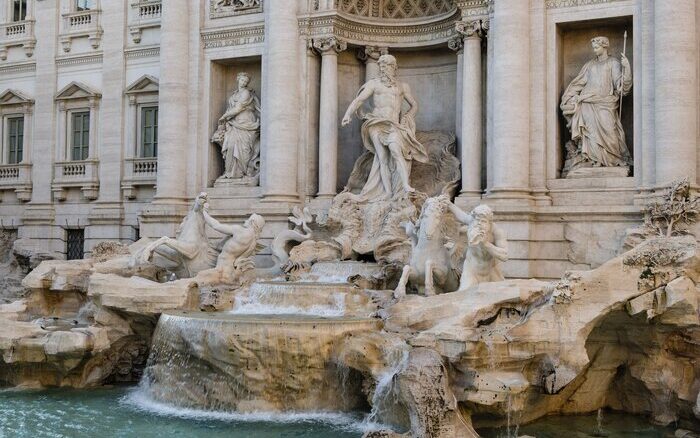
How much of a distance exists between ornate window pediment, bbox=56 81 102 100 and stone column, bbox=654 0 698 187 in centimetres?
1465

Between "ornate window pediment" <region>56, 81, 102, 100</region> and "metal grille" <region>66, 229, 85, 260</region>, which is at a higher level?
"ornate window pediment" <region>56, 81, 102, 100</region>

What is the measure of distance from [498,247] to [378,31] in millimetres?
8350

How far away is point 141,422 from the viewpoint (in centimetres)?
1144

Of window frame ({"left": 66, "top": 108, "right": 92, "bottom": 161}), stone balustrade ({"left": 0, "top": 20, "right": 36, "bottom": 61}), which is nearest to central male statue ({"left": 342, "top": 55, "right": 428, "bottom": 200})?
window frame ({"left": 66, "top": 108, "right": 92, "bottom": 161})

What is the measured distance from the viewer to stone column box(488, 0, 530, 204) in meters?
16.0

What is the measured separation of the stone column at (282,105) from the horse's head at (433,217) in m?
5.28

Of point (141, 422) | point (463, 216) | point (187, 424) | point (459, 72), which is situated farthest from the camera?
point (459, 72)

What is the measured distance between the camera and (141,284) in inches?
551

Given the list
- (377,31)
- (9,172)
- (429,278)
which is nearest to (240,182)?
(377,31)

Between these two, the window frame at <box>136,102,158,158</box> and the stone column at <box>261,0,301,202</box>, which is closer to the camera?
the stone column at <box>261,0,301,202</box>

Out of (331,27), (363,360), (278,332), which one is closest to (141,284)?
(278,332)

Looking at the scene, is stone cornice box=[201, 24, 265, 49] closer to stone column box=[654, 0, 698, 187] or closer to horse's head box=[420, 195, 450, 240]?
horse's head box=[420, 195, 450, 240]

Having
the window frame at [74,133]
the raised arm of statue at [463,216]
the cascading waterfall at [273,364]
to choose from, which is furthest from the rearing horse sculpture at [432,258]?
the window frame at [74,133]

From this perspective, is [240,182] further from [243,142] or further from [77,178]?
[77,178]
